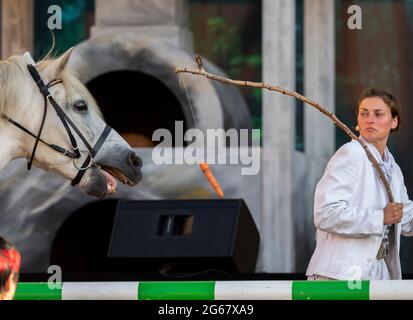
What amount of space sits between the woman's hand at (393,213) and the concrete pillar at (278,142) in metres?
5.08

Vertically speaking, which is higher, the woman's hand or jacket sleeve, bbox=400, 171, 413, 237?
jacket sleeve, bbox=400, 171, 413, 237

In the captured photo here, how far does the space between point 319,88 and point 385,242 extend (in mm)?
6358

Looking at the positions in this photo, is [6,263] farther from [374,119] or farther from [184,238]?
[184,238]

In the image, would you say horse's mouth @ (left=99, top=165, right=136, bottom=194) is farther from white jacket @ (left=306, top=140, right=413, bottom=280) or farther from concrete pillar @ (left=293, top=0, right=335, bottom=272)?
concrete pillar @ (left=293, top=0, right=335, bottom=272)

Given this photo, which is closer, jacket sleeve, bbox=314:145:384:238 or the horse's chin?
jacket sleeve, bbox=314:145:384:238

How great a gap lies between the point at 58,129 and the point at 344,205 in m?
1.57

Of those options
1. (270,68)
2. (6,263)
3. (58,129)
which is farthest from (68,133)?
(270,68)

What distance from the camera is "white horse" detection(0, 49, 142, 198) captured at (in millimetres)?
5609

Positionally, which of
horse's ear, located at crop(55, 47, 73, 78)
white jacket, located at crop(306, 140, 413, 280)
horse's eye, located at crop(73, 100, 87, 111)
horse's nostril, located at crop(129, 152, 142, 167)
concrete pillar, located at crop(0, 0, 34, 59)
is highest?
concrete pillar, located at crop(0, 0, 34, 59)

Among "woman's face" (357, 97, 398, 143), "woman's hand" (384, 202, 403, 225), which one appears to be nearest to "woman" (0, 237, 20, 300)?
"woman's hand" (384, 202, 403, 225)

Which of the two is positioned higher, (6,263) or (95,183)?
(95,183)

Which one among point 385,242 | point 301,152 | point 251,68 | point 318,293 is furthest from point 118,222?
point 251,68

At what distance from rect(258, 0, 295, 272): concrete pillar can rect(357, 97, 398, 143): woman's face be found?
4.86 metres

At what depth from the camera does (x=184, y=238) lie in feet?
22.2
